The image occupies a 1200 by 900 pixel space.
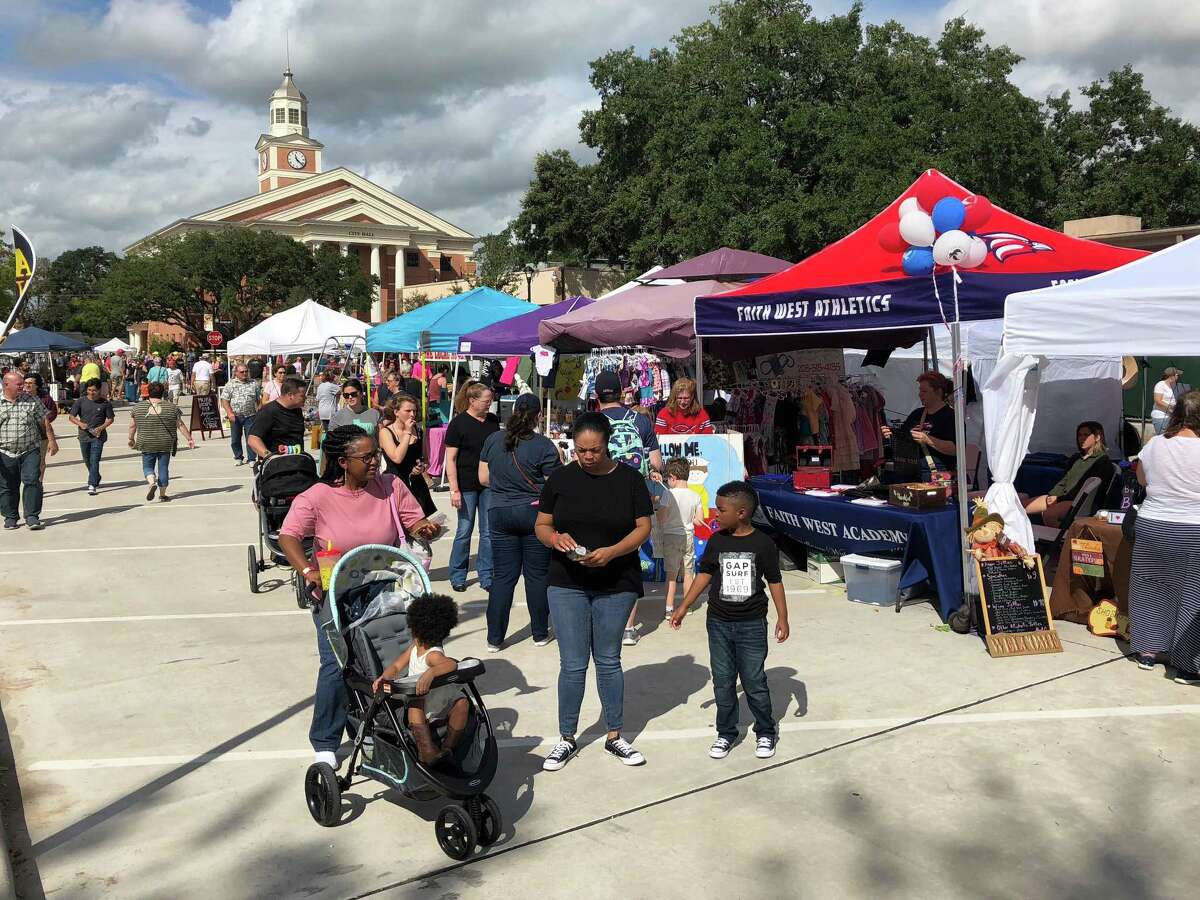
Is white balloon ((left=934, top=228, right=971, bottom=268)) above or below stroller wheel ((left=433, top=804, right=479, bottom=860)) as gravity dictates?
above

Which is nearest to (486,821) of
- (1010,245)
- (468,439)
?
(468,439)

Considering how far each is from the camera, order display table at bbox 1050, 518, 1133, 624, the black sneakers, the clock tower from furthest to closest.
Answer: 1. the clock tower
2. display table at bbox 1050, 518, 1133, 624
3. the black sneakers

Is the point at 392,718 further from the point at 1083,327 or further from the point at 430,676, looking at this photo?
the point at 1083,327

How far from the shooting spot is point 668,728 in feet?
18.3

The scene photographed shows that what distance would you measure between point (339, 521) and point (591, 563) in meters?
1.23

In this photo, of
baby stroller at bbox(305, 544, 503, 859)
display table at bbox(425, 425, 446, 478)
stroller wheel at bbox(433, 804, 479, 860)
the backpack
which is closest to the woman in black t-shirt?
baby stroller at bbox(305, 544, 503, 859)

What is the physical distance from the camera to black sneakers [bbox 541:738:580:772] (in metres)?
4.99

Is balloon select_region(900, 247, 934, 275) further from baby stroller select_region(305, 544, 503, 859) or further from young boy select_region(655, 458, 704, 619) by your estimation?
baby stroller select_region(305, 544, 503, 859)

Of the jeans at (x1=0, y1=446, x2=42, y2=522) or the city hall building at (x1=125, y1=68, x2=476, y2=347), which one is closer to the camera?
the jeans at (x1=0, y1=446, x2=42, y2=522)

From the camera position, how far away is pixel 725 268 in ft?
37.6

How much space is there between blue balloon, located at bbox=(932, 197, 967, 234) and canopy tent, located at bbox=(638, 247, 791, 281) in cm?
374

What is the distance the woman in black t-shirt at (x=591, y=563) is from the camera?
4.88 metres

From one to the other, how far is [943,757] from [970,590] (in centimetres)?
238

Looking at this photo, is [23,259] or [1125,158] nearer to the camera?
[23,259]
